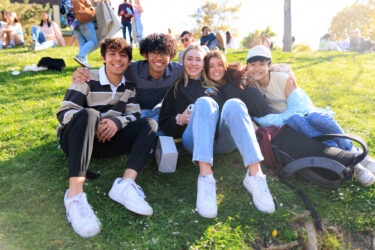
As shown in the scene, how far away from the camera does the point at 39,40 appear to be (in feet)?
39.5

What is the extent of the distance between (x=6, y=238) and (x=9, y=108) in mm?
3879

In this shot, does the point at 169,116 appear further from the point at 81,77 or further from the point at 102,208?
the point at 102,208

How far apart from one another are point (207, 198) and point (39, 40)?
12.7 meters

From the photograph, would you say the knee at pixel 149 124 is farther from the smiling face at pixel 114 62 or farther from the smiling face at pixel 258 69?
the smiling face at pixel 258 69

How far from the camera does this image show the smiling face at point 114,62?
3078 mm

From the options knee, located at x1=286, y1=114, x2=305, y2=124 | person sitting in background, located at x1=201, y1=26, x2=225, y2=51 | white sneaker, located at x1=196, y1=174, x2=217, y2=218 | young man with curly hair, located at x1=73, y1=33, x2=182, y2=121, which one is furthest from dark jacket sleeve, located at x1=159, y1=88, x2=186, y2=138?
person sitting in background, located at x1=201, y1=26, x2=225, y2=51

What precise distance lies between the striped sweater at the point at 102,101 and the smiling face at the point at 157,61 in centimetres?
35

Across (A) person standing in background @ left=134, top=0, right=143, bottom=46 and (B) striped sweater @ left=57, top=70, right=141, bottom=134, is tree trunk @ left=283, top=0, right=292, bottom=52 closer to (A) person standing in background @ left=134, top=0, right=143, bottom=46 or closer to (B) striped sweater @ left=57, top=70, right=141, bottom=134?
(A) person standing in background @ left=134, top=0, right=143, bottom=46

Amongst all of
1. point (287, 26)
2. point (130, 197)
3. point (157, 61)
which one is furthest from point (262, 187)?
point (287, 26)

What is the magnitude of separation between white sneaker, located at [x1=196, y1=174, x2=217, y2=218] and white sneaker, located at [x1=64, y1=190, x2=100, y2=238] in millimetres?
971

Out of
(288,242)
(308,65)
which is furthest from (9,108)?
(308,65)

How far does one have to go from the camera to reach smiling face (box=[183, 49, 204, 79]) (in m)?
3.46

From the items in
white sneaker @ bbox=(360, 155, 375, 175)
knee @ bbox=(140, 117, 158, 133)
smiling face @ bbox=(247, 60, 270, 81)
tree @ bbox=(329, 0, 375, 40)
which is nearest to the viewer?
knee @ bbox=(140, 117, 158, 133)

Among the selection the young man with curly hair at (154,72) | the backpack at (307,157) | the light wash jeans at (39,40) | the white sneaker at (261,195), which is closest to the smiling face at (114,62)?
the young man with curly hair at (154,72)
